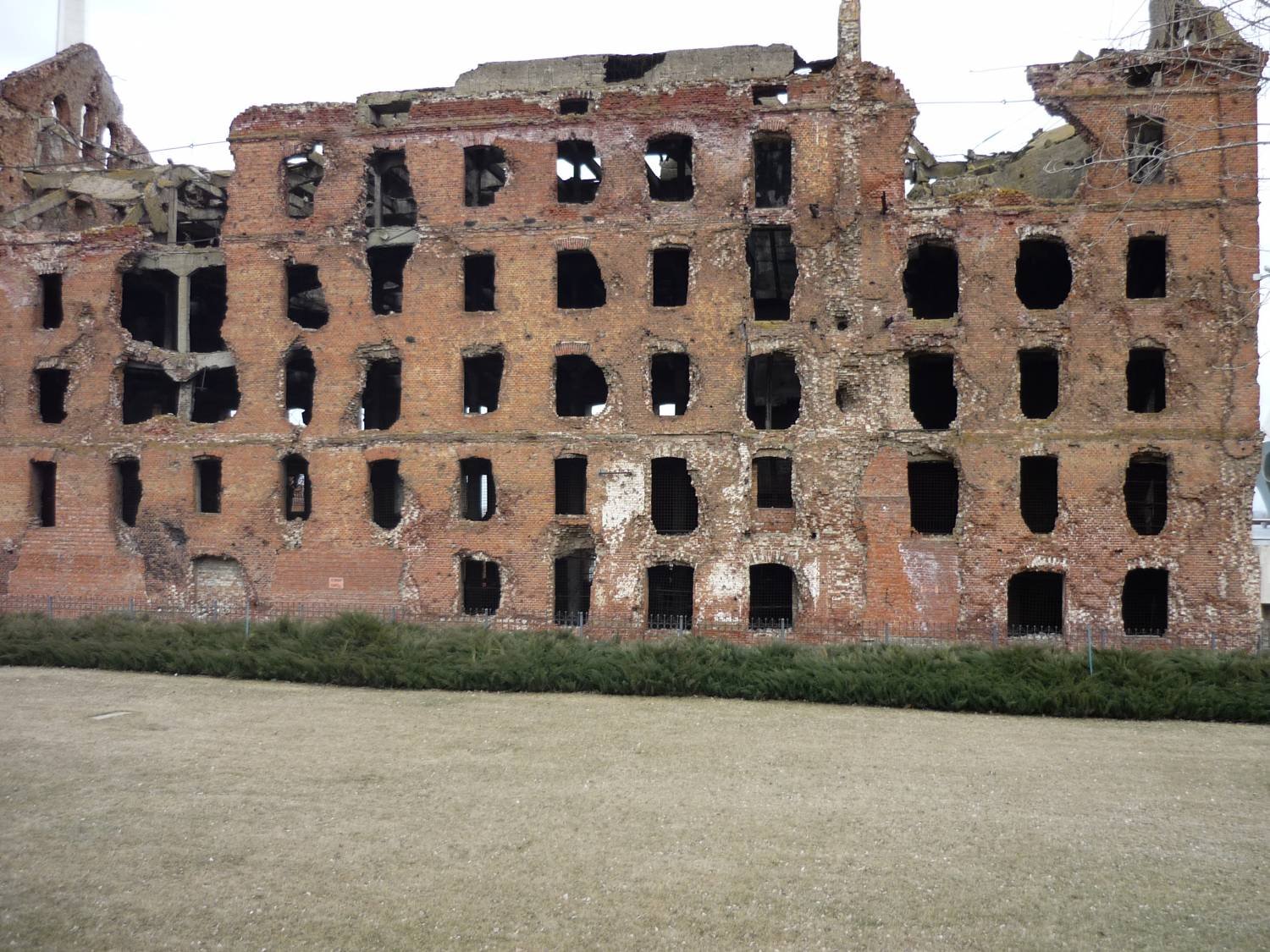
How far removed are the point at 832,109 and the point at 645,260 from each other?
5.04 metres

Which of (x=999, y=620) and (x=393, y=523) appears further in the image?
(x=393, y=523)

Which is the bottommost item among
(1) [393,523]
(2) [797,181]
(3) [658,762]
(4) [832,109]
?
(3) [658,762]

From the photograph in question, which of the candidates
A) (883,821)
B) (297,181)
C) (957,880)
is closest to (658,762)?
(883,821)

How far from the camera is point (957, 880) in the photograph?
742cm

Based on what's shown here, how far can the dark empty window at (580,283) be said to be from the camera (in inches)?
880

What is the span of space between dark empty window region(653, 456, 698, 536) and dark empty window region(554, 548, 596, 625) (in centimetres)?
224

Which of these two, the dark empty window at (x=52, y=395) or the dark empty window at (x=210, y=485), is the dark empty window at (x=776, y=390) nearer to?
the dark empty window at (x=210, y=485)

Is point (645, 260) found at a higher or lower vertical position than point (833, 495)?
higher

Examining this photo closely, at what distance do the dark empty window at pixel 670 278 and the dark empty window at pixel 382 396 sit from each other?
6.82m

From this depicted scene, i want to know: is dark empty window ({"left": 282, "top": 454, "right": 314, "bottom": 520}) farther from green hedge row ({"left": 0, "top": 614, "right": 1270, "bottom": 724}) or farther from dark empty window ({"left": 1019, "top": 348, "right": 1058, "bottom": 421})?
dark empty window ({"left": 1019, "top": 348, "right": 1058, "bottom": 421})

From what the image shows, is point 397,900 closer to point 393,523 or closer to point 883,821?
point 883,821

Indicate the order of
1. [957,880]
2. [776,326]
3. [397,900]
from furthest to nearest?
[776,326], [957,880], [397,900]

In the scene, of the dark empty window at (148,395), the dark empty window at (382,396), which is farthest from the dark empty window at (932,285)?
the dark empty window at (148,395)

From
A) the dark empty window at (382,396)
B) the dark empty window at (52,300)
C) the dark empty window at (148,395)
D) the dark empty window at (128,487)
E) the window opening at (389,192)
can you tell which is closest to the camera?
the window opening at (389,192)
